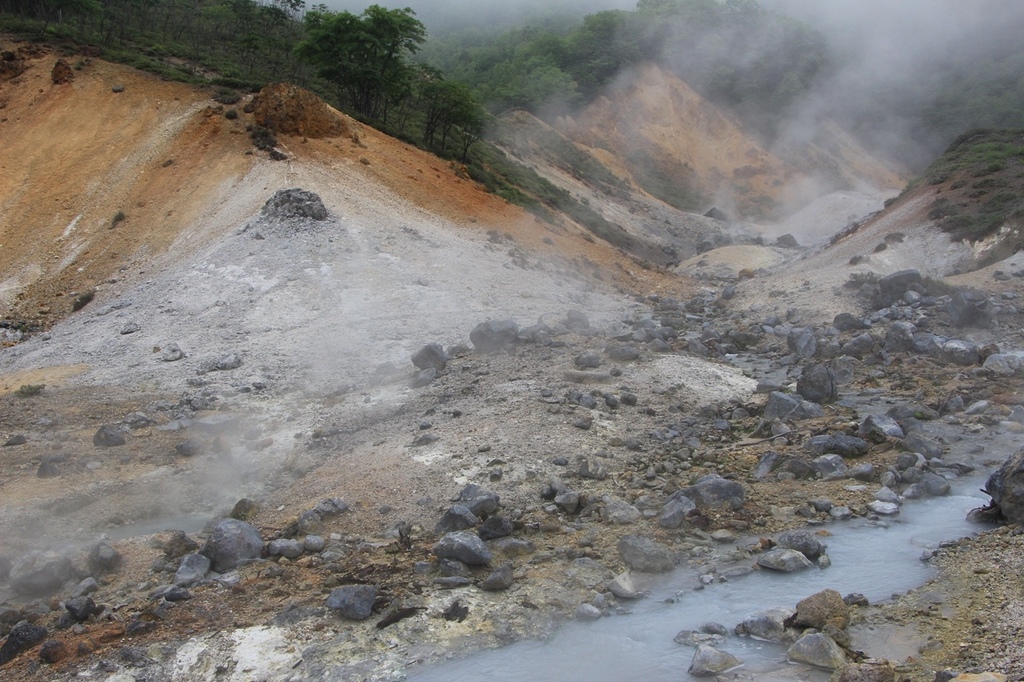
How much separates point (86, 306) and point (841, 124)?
70.4 m

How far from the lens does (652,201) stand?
56.1 metres

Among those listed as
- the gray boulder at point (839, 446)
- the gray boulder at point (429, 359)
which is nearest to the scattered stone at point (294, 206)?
the gray boulder at point (429, 359)

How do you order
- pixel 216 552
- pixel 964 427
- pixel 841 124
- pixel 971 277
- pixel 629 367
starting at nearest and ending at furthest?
pixel 216 552 < pixel 964 427 < pixel 629 367 < pixel 971 277 < pixel 841 124

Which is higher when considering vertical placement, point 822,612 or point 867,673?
point 867,673

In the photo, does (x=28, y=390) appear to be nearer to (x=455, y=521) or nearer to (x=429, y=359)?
(x=429, y=359)

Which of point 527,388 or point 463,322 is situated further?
point 463,322

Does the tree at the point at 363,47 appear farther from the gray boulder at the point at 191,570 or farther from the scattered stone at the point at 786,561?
the scattered stone at the point at 786,561

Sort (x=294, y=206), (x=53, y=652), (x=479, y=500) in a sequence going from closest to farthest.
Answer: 1. (x=53, y=652)
2. (x=479, y=500)
3. (x=294, y=206)

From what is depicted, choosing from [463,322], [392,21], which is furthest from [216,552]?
[392,21]

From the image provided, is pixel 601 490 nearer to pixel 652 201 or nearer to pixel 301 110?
pixel 301 110

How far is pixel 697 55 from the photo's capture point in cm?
7688

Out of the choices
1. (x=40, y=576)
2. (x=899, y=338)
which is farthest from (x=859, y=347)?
(x=40, y=576)

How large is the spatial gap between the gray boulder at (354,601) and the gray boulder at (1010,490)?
7.35 metres

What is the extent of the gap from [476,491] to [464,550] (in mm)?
1813
